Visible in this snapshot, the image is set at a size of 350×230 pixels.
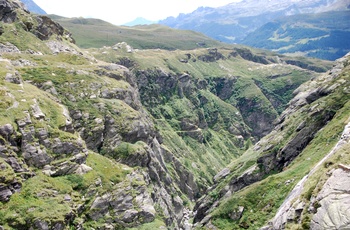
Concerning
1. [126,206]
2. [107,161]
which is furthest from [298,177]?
[107,161]

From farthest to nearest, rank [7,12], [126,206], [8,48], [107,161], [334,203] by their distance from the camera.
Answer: [7,12], [8,48], [107,161], [126,206], [334,203]

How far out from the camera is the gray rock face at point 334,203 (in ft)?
99.7

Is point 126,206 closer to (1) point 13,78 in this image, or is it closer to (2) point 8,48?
(1) point 13,78

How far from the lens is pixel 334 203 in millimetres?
32125

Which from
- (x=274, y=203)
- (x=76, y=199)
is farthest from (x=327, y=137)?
(x=76, y=199)

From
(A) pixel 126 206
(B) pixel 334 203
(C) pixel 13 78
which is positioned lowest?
(A) pixel 126 206

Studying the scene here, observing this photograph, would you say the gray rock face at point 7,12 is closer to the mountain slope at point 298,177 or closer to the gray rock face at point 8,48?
the gray rock face at point 8,48

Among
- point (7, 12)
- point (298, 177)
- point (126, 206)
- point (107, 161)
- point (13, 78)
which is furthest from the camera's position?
point (7, 12)

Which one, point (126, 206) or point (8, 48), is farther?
point (8, 48)

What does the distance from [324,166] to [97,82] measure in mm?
105073

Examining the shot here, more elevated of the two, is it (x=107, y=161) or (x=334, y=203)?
(x=334, y=203)


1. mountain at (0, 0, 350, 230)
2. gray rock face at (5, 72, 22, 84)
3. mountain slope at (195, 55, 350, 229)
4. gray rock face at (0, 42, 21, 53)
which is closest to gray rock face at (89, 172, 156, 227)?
mountain at (0, 0, 350, 230)

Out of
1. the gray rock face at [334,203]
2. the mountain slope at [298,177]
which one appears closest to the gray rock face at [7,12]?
the mountain slope at [298,177]

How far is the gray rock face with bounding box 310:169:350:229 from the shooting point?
30.4 meters
